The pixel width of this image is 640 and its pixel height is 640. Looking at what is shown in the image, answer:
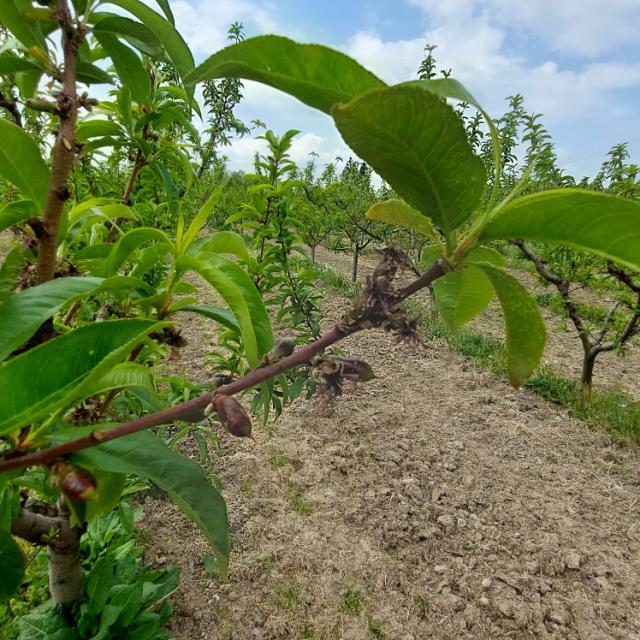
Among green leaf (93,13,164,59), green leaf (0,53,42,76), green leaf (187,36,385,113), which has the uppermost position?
green leaf (93,13,164,59)

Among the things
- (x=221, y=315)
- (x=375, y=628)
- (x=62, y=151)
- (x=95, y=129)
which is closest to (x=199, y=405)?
(x=221, y=315)

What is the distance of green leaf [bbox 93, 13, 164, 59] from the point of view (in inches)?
32.0

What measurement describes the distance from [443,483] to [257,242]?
2.46m

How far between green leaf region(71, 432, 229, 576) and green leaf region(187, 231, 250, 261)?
0.38m

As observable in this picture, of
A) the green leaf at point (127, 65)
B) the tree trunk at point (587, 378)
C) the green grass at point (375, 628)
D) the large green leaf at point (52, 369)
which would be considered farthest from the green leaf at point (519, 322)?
the tree trunk at point (587, 378)

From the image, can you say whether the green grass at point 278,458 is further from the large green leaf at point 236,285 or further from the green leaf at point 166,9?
the green leaf at point 166,9

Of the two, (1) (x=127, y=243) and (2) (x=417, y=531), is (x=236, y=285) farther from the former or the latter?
(2) (x=417, y=531)

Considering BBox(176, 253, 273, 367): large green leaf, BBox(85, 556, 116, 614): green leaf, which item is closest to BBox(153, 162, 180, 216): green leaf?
BBox(176, 253, 273, 367): large green leaf

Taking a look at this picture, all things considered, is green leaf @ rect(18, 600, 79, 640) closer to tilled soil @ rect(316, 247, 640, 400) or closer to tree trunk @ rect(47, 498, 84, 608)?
tree trunk @ rect(47, 498, 84, 608)

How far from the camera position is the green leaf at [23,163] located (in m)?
0.67

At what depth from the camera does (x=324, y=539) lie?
2.75 m

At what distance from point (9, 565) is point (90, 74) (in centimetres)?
98

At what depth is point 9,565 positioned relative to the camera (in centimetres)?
66

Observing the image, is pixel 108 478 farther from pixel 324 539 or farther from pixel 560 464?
pixel 560 464
